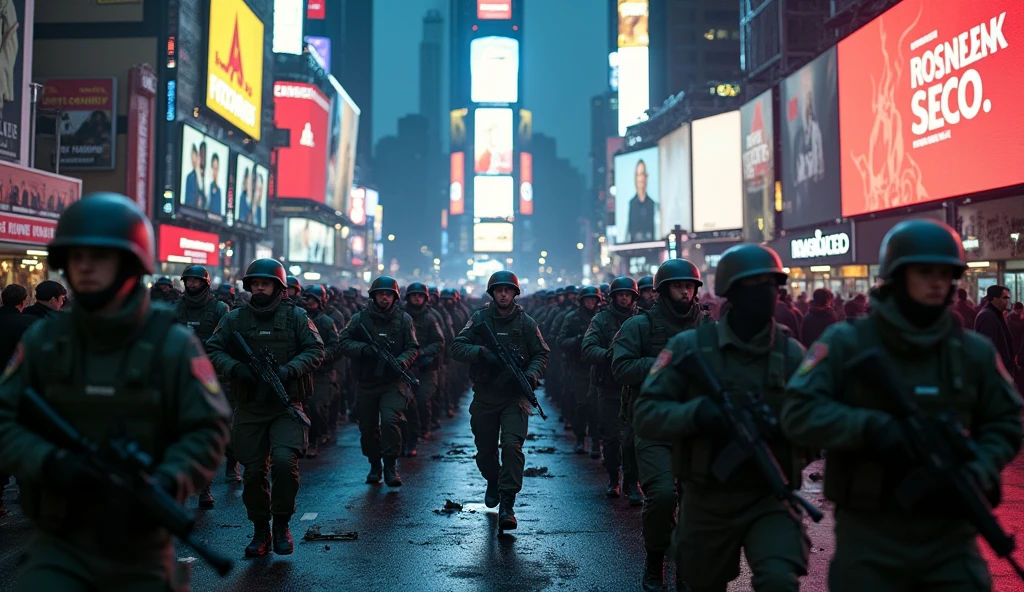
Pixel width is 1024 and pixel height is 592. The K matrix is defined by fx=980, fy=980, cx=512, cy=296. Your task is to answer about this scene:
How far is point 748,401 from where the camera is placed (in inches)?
161

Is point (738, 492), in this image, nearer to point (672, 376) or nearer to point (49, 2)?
point (672, 376)

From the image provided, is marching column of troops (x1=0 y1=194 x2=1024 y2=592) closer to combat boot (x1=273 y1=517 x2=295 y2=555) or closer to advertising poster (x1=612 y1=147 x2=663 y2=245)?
combat boot (x1=273 y1=517 x2=295 y2=555)

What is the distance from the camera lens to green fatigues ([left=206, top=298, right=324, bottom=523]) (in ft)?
23.2

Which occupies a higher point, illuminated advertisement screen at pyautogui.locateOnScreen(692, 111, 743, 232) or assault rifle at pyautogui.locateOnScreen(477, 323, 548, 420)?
illuminated advertisement screen at pyautogui.locateOnScreen(692, 111, 743, 232)

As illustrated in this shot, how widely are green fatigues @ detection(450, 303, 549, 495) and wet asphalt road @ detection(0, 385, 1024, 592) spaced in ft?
1.72

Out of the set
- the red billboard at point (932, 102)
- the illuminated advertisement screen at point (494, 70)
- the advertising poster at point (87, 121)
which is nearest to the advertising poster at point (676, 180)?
the red billboard at point (932, 102)

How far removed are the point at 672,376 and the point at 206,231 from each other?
174 ft

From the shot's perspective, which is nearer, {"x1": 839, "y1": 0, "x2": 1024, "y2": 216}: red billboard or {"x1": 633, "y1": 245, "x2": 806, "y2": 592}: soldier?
{"x1": 633, "y1": 245, "x2": 806, "y2": 592}: soldier

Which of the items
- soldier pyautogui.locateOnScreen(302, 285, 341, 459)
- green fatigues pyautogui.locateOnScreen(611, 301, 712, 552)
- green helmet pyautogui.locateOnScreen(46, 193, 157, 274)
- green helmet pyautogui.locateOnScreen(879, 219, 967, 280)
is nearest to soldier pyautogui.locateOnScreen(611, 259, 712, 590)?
green fatigues pyautogui.locateOnScreen(611, 301, 712, 552)

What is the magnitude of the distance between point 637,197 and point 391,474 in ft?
238

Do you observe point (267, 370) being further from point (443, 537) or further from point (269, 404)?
point (443, 537)

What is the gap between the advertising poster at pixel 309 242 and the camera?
78562 mm

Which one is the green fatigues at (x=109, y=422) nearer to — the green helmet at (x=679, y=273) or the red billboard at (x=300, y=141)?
the green helmet at (x=679, y=273)

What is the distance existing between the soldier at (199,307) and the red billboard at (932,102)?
1630cm
